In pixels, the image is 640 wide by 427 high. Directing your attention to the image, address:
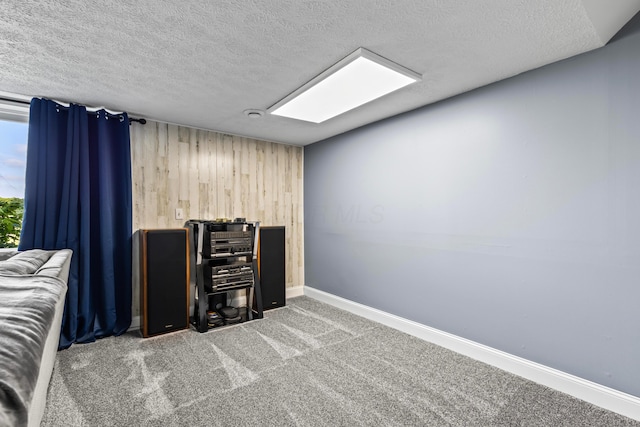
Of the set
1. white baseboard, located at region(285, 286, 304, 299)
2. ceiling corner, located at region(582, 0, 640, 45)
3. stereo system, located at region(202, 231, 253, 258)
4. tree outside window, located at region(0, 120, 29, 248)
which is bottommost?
white baseboard, located at region(285, 286, 304, 299)

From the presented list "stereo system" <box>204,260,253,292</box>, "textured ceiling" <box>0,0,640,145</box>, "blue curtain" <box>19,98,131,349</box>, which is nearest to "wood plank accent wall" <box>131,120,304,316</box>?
"blue curtain" <box>19,98,131,349</box>

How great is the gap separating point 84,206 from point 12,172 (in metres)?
0.73

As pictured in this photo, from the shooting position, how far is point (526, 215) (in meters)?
2.15

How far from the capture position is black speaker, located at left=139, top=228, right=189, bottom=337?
9.27 feet

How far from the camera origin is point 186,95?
Result: 251cm

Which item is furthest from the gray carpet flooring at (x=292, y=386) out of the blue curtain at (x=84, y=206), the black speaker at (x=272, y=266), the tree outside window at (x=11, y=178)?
the tree outside window at (x=11, y=178)

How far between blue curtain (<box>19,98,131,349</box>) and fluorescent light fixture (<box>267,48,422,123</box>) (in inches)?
64.4

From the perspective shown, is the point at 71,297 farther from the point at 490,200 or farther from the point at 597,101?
the point at 597,101

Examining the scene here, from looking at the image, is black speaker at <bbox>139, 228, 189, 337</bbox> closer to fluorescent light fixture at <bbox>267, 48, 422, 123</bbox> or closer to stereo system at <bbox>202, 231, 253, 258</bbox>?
stereo system at <bbox>202, 231, 253, 258</bbox>

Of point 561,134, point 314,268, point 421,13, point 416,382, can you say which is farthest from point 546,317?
point 314,268

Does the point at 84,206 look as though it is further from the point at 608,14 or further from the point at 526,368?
the point at 608,14

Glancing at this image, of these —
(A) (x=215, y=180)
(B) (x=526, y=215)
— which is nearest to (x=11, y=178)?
(A) (x=215, y=180)

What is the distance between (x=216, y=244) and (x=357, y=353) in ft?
5.70

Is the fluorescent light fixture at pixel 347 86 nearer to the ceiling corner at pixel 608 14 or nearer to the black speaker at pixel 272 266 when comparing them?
the ceiling corner at pixel 608 14
